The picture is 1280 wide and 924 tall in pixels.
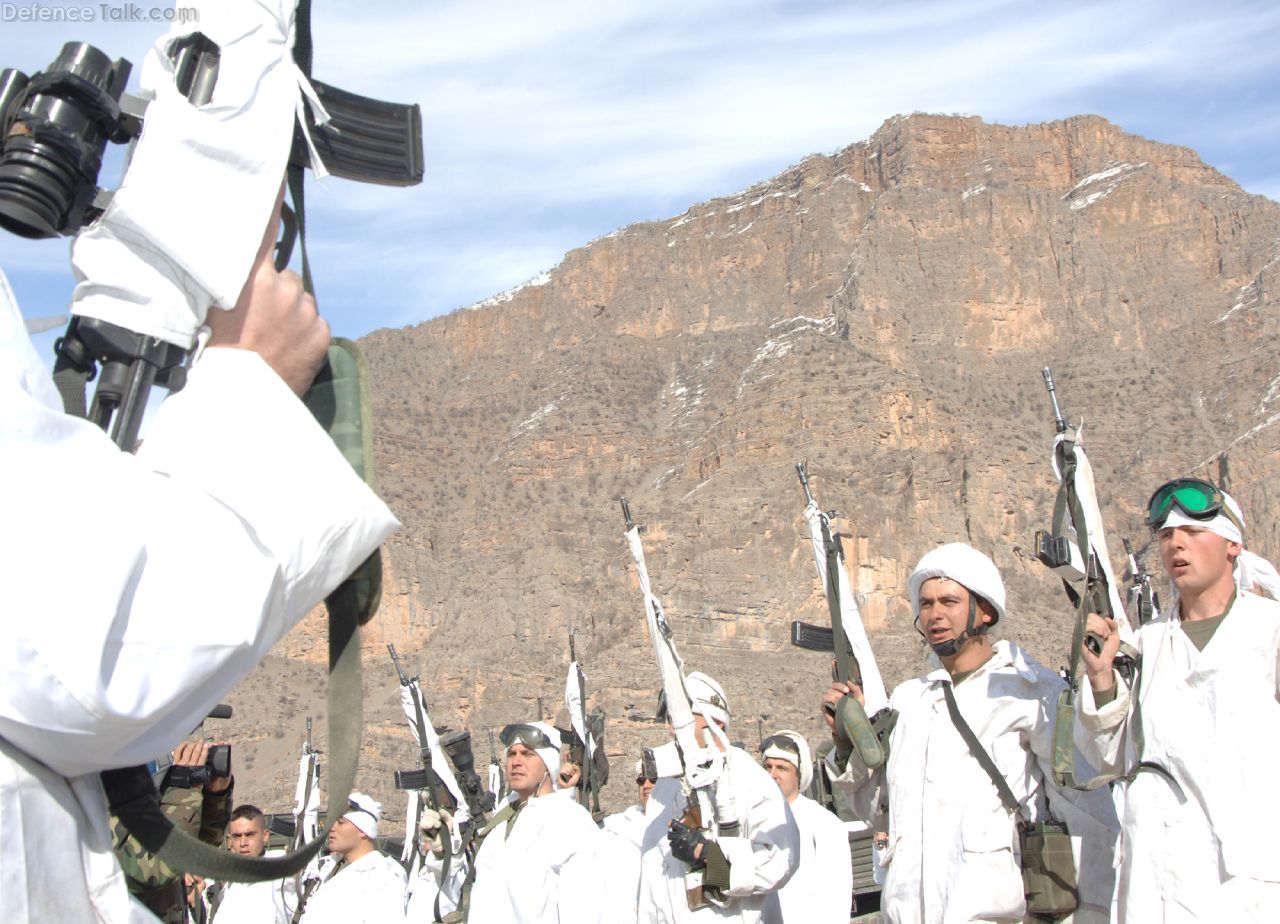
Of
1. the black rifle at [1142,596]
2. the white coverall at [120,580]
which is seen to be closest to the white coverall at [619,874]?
the black rifle at [1142,596]

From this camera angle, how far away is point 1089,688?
4059mm

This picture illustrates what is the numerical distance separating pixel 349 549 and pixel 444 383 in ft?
302

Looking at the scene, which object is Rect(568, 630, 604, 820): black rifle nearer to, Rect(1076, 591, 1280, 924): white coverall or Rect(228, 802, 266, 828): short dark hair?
Rect(228, 802, 266, 828): short dark hair

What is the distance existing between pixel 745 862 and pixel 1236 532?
2.54 meters

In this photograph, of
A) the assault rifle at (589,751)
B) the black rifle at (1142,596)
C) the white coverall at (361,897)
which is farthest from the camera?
the black rifle at (1142,596)

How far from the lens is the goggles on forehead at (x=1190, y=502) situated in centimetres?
411

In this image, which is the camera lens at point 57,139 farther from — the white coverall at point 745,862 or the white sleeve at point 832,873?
the white sleeve at point 832,873

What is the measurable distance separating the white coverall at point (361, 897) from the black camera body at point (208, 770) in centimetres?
435

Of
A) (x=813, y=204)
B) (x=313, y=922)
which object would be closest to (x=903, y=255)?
(x=813, y=204)

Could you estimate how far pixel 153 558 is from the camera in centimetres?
127

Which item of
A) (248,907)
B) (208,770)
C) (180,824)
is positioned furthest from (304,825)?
(208,770)

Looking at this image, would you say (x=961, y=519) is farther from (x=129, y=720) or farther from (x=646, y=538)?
(x=129, y=720)

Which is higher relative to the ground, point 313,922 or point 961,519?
point 961,519

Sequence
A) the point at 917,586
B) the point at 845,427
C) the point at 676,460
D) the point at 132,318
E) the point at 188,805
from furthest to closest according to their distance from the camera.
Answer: the point at 676,460
the point at 845,427
the point at 917,586
the point at 188,805
the point at 132,318
